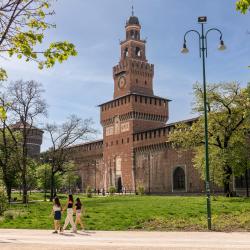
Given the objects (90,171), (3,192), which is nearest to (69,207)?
(3,192)

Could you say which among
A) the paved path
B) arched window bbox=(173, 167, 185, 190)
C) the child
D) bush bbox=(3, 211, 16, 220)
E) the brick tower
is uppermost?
the brick tower

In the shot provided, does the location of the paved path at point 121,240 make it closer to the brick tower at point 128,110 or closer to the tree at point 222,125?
the tree at point 222,125

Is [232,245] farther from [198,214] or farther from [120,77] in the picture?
[120,77]

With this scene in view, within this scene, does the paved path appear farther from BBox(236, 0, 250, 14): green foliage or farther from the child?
BBox(236, 0, 250, 14): green foliage

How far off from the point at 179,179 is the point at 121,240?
39.7 metres

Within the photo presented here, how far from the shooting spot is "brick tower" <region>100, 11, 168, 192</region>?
2357 inches

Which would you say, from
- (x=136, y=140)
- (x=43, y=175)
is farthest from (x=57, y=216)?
(x=43, y=175)

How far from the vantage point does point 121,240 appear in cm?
1256

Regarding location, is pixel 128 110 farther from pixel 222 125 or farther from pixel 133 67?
pixel 222 125

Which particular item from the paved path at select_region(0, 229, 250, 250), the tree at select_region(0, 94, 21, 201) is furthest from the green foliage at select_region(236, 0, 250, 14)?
the tree at select_region(0, 94, 21, 201)

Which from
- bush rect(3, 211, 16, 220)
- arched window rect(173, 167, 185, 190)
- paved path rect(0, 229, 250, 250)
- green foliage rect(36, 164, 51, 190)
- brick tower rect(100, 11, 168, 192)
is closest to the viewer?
paved path rect(0, 229, 250, 250)

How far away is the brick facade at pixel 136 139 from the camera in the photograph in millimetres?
52594

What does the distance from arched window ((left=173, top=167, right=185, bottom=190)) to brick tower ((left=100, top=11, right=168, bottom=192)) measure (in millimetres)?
8548

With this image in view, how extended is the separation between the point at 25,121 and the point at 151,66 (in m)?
35.0
